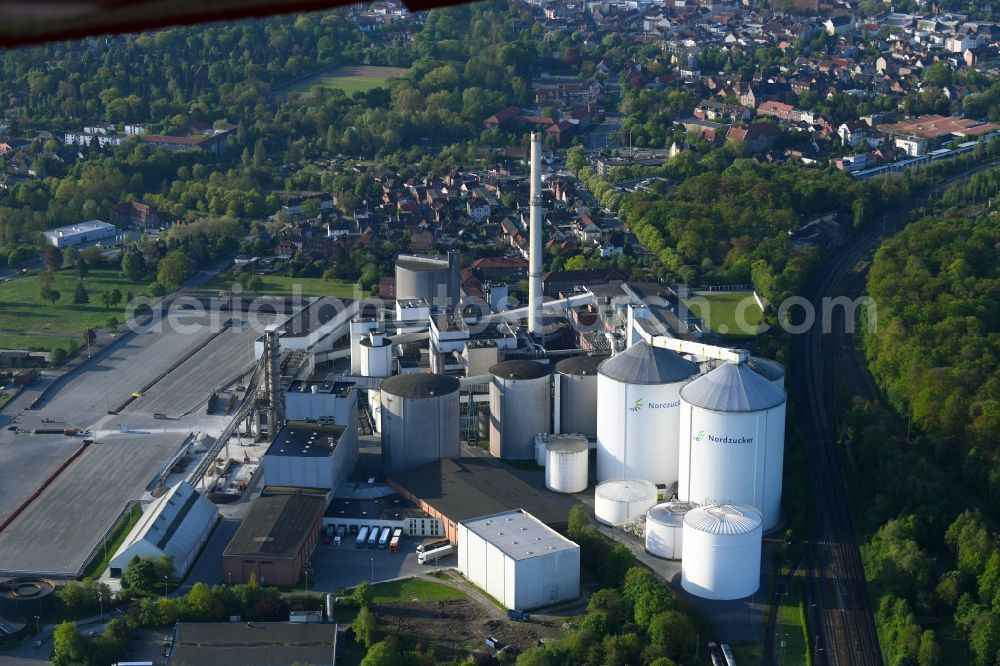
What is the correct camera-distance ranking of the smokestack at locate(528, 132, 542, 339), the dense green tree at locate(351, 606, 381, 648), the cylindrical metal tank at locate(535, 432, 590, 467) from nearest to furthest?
the dense green tree at locate(351, 606, 381, 648)
the cylindrical metal tank at locate(535, 432, 590, 467)
the smokestack at locate(528, 132, 542, 339)

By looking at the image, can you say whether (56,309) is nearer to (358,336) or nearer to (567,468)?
(358,336)

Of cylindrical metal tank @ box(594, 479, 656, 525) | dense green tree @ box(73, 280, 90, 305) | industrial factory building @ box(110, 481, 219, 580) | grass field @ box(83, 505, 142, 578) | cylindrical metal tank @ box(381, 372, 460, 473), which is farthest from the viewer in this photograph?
dense green tree @ box(73, 280, 90, 305)

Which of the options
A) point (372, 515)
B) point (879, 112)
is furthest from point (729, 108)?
point (372, 515)

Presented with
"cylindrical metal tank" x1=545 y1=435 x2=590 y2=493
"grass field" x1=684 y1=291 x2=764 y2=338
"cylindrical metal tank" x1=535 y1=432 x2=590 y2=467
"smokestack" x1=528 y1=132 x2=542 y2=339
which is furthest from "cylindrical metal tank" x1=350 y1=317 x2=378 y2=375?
"grass field" x1=684 y1=291 x2=764 y2=338

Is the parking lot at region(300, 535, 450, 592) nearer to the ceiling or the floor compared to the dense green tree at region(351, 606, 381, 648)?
nearer to the floor

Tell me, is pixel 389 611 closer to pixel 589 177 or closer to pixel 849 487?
pixel 849 487

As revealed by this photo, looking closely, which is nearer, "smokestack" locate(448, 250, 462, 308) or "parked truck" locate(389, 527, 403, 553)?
"parked truck" locate(389, 527, 403, 553)

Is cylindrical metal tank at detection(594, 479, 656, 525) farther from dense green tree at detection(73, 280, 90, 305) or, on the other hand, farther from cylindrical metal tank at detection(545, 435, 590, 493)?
dense green tree at detection(73, 280, 90, 305)
